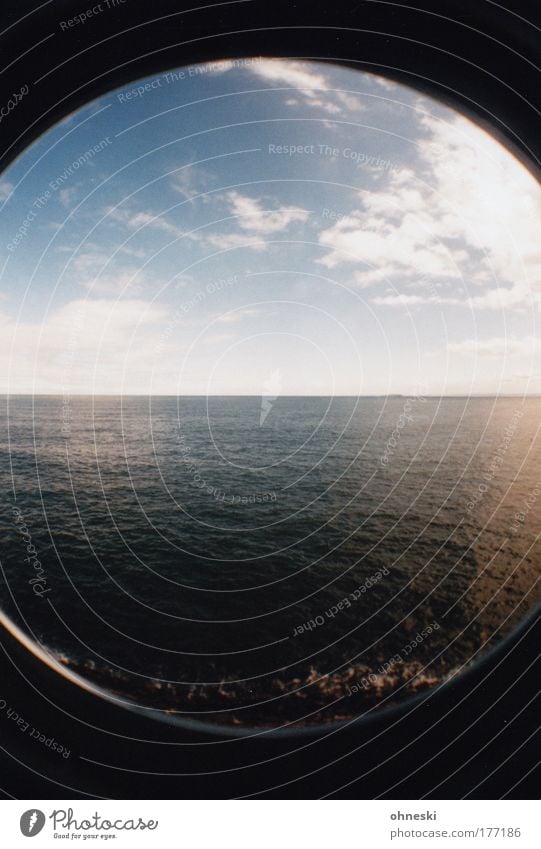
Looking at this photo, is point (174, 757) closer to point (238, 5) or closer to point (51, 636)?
point (238, 5)

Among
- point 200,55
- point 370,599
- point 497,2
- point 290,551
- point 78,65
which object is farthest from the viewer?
point 290,551

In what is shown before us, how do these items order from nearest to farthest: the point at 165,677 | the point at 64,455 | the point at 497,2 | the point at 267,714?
the point at 497,2, the point at 267,714, the point at 165,677, the point at 64,455

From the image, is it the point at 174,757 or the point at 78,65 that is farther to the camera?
the point at 174,757

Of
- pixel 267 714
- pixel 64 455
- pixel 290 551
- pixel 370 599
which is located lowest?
pixel 267 714

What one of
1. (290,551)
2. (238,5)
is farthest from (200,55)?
(290,551)

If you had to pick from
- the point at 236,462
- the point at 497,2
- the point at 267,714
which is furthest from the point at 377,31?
the point at 236,462

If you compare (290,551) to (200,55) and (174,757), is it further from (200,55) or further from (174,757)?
(200,55)

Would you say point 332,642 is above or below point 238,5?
below
